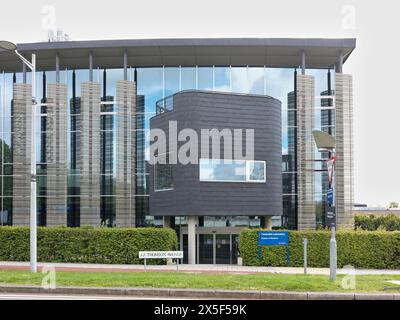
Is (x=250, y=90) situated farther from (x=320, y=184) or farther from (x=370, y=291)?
(x=370, y=291)

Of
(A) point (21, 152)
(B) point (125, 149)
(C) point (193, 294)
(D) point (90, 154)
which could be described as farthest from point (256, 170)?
(A) point (21, 152)

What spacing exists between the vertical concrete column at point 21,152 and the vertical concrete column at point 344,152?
19.9 m

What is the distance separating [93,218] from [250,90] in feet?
43.2

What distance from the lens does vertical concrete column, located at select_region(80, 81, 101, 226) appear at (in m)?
32.6

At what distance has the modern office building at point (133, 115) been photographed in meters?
32.2

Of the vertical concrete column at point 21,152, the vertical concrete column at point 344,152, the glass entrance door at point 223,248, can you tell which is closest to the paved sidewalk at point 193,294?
the glass entrance door at point 223,248

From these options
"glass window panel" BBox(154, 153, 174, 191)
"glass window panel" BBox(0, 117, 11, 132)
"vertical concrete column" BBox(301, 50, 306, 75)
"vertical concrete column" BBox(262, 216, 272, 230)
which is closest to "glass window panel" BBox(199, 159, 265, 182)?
"glass window panel" BBox(154, 153, 174, 191)

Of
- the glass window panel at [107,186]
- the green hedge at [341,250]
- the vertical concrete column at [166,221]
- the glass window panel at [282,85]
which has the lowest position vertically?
the green hedge at [341,250]

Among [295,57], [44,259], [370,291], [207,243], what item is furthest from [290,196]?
[370,291]

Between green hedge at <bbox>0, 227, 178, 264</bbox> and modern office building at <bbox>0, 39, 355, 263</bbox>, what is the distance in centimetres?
660

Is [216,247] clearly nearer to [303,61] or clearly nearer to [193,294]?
[303,61]

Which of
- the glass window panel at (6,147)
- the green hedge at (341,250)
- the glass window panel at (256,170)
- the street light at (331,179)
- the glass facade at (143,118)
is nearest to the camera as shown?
the street light at (331,179)

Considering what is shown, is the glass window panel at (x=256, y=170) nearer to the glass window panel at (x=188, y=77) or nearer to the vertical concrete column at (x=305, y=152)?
the vertical concrete column at (x=305, y=152)

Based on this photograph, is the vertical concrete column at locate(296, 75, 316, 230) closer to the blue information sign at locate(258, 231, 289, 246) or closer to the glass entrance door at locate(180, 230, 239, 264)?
the glass entrance door at locate(180, 230, 239, 264)
